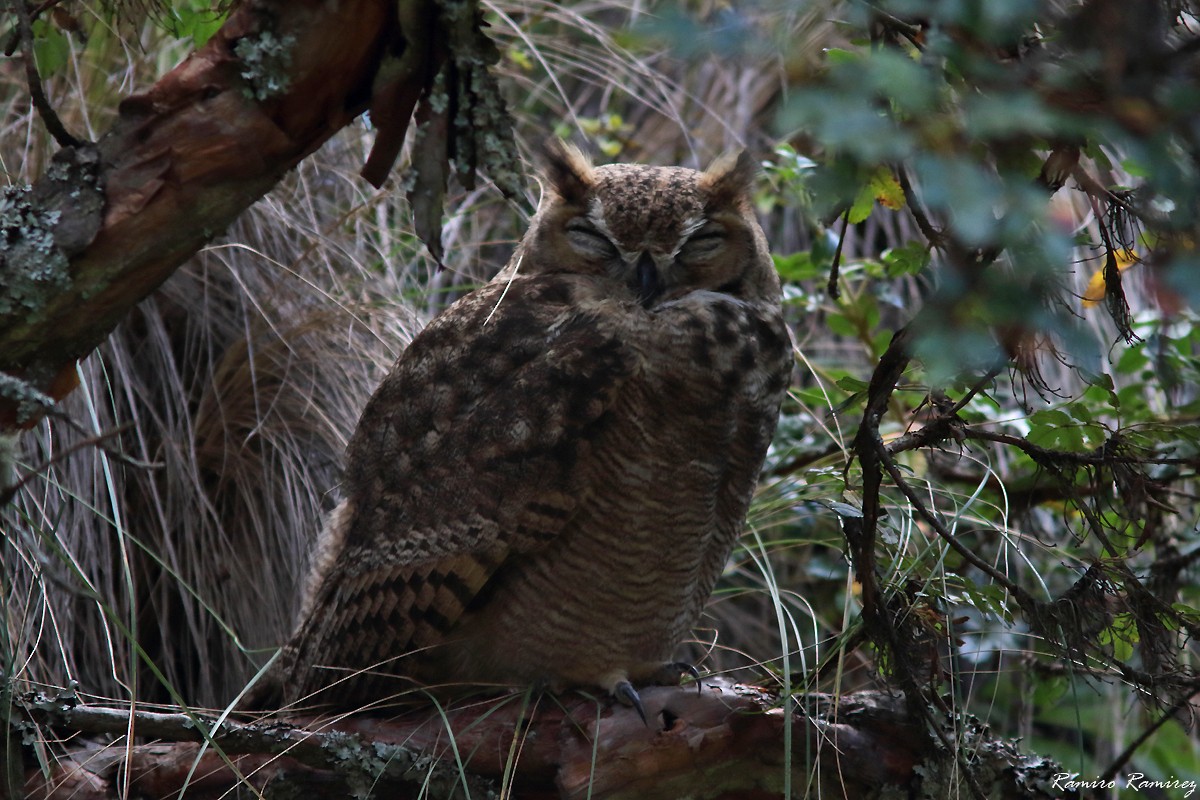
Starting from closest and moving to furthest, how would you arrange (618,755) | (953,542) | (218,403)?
(953,542) → (618,755) → (218,403)

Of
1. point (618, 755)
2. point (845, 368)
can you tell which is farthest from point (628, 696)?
point (845, 368)

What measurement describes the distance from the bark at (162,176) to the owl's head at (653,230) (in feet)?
2.29

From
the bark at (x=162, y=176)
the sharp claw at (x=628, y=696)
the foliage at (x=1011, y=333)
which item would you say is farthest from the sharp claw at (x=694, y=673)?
the bark at (x=162, y=176)

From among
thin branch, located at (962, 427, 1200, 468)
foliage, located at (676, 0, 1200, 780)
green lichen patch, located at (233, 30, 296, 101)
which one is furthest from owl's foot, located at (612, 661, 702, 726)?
green lichen patch, located at (233, 30, 296, 101)

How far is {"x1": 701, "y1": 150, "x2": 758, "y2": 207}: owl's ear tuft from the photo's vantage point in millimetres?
2266

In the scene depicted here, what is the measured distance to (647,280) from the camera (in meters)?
2.08

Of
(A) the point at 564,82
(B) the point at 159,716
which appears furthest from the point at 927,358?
(A) the point at 564,82

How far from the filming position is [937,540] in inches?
74.5

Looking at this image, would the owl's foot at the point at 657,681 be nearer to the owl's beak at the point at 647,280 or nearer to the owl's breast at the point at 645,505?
the owl's breast at the point at 645,505

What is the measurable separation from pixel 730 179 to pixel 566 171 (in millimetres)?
347

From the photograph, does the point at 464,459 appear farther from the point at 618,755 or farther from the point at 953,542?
the point at 953,542

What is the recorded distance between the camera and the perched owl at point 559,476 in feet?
6.24

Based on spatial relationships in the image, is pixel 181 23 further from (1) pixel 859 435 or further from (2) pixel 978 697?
(2) pixel 978 697

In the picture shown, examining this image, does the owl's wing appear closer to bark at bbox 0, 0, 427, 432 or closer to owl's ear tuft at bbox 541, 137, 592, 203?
owl's ear tuft at bbox 541, 137, 592, 203
